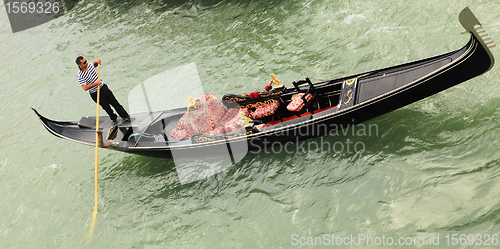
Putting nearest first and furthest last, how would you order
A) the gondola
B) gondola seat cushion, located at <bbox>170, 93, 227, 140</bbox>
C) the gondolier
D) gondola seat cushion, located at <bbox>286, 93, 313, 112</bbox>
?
the gondola → gondola seat cushion, located at <bbox>286, 93, 313, 112</bbox> → the gondolier → gondola seat cushion, located at <bbox>170, 93, 227, 140</bbox>

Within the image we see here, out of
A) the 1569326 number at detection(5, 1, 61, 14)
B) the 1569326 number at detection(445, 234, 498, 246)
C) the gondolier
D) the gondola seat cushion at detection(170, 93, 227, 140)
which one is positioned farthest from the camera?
the 1569326 number at detection(5, 1, 61, 14)

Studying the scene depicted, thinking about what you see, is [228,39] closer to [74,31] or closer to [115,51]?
[115,51]

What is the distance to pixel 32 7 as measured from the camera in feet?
42.5

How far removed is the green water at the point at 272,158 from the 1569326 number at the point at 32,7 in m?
4.12

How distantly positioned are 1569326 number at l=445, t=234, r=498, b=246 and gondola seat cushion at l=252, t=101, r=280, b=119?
259 cm

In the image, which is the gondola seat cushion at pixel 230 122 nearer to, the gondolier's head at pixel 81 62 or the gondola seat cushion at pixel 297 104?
the gondola seat cushion at pixel 297 104

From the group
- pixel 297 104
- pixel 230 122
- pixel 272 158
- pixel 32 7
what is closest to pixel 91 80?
pixel 230 122

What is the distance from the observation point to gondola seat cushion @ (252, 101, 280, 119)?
185 inches

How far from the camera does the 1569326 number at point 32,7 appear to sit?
12000mm

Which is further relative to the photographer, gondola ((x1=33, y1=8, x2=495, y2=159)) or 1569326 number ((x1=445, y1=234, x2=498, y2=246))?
gondola ((x1=33, y1=8, x2=495, y2=159))

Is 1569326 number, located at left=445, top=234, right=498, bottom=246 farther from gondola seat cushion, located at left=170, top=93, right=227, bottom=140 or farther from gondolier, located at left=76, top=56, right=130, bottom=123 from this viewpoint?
gondolier, located at left=76, top=56, right=130, bottom=123

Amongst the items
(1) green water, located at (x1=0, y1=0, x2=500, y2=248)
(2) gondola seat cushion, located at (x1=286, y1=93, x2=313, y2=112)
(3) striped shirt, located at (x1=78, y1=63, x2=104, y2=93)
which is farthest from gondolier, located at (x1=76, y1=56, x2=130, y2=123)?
(2) gondola seat cushion, located at (x1=286, y1=93, x2=313, y2=112)

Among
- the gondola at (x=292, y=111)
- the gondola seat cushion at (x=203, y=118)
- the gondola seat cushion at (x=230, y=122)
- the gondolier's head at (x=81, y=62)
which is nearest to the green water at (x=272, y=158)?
the gondola at (x=292, y=111)

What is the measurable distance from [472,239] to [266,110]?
284 cm
